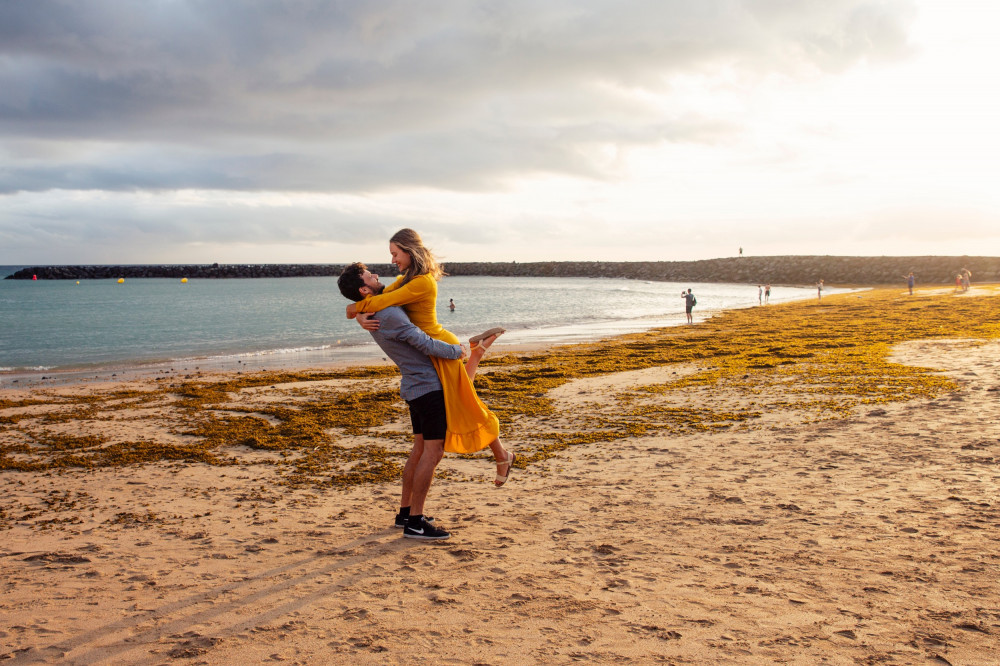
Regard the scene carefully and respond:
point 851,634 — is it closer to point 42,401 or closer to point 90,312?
point 42,401

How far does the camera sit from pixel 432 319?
452 centimetres

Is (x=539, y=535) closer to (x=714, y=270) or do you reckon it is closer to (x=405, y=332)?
(x=405, y=332)

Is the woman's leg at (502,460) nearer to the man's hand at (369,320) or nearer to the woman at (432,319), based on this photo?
the woman at (432,319)

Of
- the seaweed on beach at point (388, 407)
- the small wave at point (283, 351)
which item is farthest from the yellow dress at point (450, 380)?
the small wave at point (283, 351)

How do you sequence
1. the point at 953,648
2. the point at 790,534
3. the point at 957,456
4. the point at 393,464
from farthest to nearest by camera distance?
the point at 393,464
the point at 957,456
the point at 790,534
the point at 953,648

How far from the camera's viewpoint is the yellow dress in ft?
14.2

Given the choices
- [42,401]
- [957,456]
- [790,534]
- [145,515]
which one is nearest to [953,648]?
[790,534]

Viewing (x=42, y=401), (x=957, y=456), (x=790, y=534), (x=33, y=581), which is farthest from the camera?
(x=42, y=401)

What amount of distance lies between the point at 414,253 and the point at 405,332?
0.56 metres

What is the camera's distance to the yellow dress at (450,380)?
4.34 m

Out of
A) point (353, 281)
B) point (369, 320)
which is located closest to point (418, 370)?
point (369, 320)

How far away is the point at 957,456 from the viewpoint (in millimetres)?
6277

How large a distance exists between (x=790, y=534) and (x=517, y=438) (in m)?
4.03

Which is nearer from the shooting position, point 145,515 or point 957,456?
point 145,515
